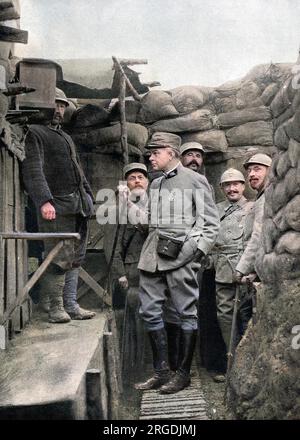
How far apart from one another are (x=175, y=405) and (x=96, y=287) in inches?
76.5

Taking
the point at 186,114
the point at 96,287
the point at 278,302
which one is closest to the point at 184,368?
the point at 278,302

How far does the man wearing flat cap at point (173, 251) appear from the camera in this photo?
11.8 ft

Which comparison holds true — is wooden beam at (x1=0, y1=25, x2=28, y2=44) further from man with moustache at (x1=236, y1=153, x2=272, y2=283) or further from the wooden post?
the wooden post

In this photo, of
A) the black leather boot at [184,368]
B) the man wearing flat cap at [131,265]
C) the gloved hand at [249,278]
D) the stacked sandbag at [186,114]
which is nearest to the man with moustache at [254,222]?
the gloved hand at [249,278]

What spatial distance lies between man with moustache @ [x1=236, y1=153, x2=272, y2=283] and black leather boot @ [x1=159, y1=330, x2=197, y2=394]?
22.6 inches

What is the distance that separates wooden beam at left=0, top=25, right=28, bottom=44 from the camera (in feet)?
12.0

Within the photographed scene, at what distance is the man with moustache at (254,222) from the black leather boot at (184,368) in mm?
573

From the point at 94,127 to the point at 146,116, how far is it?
0.74 m

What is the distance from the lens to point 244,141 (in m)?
6.12

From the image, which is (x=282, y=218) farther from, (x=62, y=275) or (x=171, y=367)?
(x=62, y=275)

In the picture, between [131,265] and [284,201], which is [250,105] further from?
[284,201]

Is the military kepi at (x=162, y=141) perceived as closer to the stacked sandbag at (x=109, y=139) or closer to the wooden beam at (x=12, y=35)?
the wooden beam at (x=12, y=35)

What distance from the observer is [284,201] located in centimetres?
301
